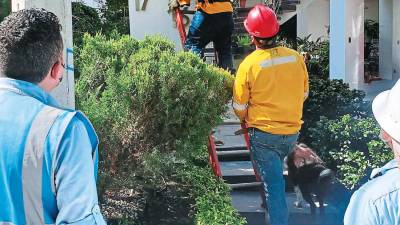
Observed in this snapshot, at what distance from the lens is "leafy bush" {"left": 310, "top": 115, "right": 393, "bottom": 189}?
4.93m

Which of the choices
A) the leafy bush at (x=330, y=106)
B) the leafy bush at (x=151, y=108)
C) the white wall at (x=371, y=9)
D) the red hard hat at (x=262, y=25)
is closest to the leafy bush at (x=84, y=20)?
the leafy bush at (x=330, y=106)

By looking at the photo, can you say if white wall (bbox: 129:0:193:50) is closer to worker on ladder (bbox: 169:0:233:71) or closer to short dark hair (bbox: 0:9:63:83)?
worker on ladder (bbox: 169:0:233:71)

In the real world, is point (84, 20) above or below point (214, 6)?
above

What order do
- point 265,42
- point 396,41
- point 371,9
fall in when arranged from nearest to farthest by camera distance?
point 265,42, point 396,41, point 371,9

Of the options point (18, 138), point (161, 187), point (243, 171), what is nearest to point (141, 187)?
point (161, 187)

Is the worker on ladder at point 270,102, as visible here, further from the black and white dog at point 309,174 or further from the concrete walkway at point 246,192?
the black and white dog at point 309,174

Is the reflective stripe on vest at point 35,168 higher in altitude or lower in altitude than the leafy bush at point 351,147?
higher

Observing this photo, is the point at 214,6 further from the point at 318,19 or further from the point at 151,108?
the point at 318,19

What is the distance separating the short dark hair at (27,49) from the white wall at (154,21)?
8.00 m

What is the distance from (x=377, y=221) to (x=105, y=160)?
8.82 ft

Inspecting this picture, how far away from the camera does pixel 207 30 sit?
6.45 metres

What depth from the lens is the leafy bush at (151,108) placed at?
406cm

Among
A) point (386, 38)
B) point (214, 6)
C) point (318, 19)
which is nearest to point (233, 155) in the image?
point (214, 6)

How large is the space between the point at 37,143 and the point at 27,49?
322 mm
